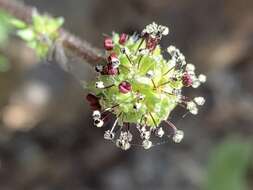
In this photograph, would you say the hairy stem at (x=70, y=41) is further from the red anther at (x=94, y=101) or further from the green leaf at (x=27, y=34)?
the red anther at (x=94, y=101)

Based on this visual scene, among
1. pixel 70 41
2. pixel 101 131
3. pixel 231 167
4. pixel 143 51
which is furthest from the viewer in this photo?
pixel 101 131

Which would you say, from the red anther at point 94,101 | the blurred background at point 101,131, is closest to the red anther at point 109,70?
the red anther at point 94,101

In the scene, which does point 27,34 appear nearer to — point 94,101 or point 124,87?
point 94,101

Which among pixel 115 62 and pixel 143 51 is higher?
pixel 143 51

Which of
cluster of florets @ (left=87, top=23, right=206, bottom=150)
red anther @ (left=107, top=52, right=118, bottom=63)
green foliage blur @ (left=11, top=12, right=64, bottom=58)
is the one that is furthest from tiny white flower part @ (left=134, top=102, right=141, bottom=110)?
→ green foliage blur @ (left=11, top=12, right=64, bottom=58)

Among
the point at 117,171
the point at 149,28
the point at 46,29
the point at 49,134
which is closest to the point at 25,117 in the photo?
the point at 49,134

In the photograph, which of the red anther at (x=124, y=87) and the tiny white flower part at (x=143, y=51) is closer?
the red anther at (x=124, y=87)

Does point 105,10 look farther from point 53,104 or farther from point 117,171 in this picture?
point 117,171

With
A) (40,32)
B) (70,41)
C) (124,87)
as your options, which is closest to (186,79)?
(124,87)
